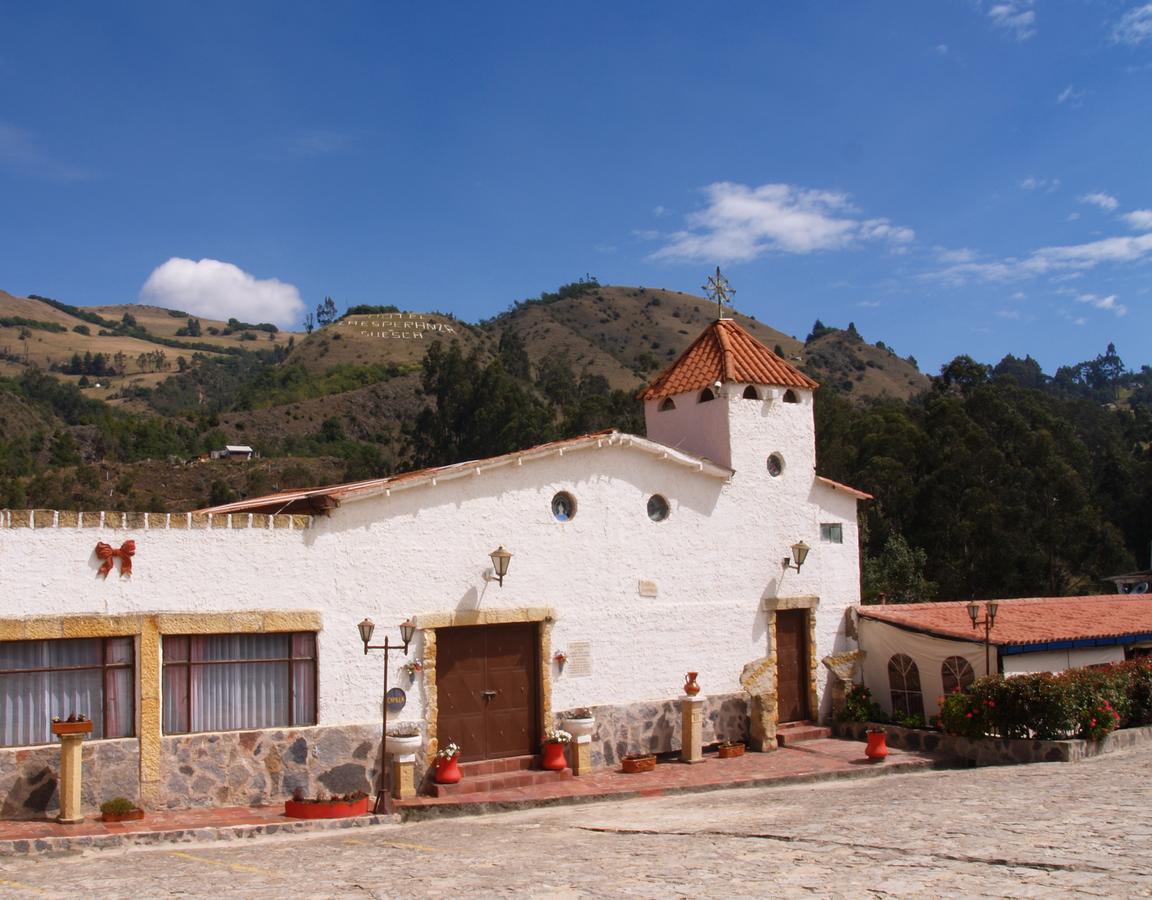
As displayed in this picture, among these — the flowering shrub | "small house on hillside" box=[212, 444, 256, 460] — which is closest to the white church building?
the flowering shrub

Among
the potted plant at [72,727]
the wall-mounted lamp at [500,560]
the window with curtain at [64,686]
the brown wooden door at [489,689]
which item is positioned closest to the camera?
the potted plant at [72,727]

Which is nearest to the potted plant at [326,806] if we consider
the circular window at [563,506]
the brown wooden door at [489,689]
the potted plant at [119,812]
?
the potted plant at [119,812]

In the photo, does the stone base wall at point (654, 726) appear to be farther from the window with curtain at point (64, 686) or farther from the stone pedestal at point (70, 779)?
the stone pedestal at point (70, 779)

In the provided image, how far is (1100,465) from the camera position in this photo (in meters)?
56.7

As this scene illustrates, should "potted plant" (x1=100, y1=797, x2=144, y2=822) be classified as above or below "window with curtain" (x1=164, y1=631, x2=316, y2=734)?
below

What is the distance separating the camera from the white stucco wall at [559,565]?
44.7 feet

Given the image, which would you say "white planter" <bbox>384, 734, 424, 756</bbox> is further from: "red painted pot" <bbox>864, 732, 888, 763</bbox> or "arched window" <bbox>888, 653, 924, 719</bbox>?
"arched window" <bbox>888, 653, 924, 719</bbox>

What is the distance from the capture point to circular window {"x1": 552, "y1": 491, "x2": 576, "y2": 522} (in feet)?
55.7

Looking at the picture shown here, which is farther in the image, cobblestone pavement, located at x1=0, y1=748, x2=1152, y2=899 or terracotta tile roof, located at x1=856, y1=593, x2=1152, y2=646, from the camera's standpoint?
terracotta tile roof, located at x1=856, y1=593, x2=1152, y2=646

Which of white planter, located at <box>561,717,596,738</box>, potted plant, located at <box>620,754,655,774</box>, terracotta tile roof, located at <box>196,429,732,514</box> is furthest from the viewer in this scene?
potted plant, located at <box>620,754,655,774</box>

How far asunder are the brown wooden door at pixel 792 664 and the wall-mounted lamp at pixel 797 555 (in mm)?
884

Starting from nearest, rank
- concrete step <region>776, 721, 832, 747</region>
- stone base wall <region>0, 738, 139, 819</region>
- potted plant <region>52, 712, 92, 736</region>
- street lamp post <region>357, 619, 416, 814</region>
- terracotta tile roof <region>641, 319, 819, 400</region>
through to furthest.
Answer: potted plant <region>52, 712, 92, 736</region>, stone base wall <region>0, 738, 139, 819</region>, street lamp post <region>357, 619, 416, 814</region>, concrete step <region>776, 721, 832, 747</region>, terracotta tile roof <region>641, 319, 819, 400</region>

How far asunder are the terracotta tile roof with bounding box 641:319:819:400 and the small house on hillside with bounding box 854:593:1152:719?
Answer: 4771mm

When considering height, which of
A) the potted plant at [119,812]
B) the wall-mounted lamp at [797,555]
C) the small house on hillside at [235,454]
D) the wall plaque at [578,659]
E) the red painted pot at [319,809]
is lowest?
the red painted pot at [319,809]
